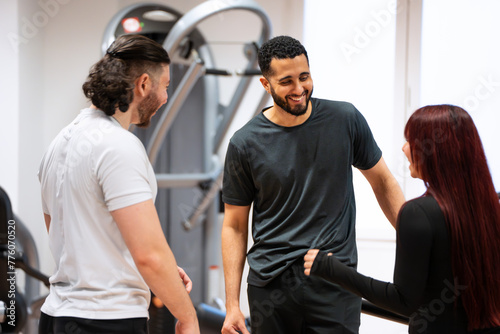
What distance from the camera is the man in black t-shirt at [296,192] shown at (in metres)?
1.53

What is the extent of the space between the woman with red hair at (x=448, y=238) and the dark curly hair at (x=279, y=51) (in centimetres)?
54

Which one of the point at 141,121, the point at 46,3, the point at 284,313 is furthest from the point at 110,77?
the point at 46,3

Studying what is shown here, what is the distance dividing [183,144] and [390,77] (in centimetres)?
144

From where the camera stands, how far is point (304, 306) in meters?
1.52

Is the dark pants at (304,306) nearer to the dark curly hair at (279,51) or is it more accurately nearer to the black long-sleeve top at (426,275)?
the black long-sleeve top at (426,275)

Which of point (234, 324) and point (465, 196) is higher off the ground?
point (465, 196)

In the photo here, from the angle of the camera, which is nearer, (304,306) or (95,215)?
(95,215)

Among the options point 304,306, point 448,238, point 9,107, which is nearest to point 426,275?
point 448,238

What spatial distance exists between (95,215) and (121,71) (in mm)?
340

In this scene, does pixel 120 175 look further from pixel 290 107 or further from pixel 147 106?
pixel 290 107

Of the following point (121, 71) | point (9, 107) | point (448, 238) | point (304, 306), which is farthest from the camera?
point (9, 107)

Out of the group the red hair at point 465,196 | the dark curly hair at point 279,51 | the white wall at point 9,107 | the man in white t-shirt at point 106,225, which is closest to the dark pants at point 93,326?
the man in white t-shirt at point 106,225

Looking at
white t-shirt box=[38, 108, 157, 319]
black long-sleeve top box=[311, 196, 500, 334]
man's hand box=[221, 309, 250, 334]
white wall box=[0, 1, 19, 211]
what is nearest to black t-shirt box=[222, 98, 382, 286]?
man's hand box=[221, 309, 250, 334]

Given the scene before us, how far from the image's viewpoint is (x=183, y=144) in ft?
11.8
